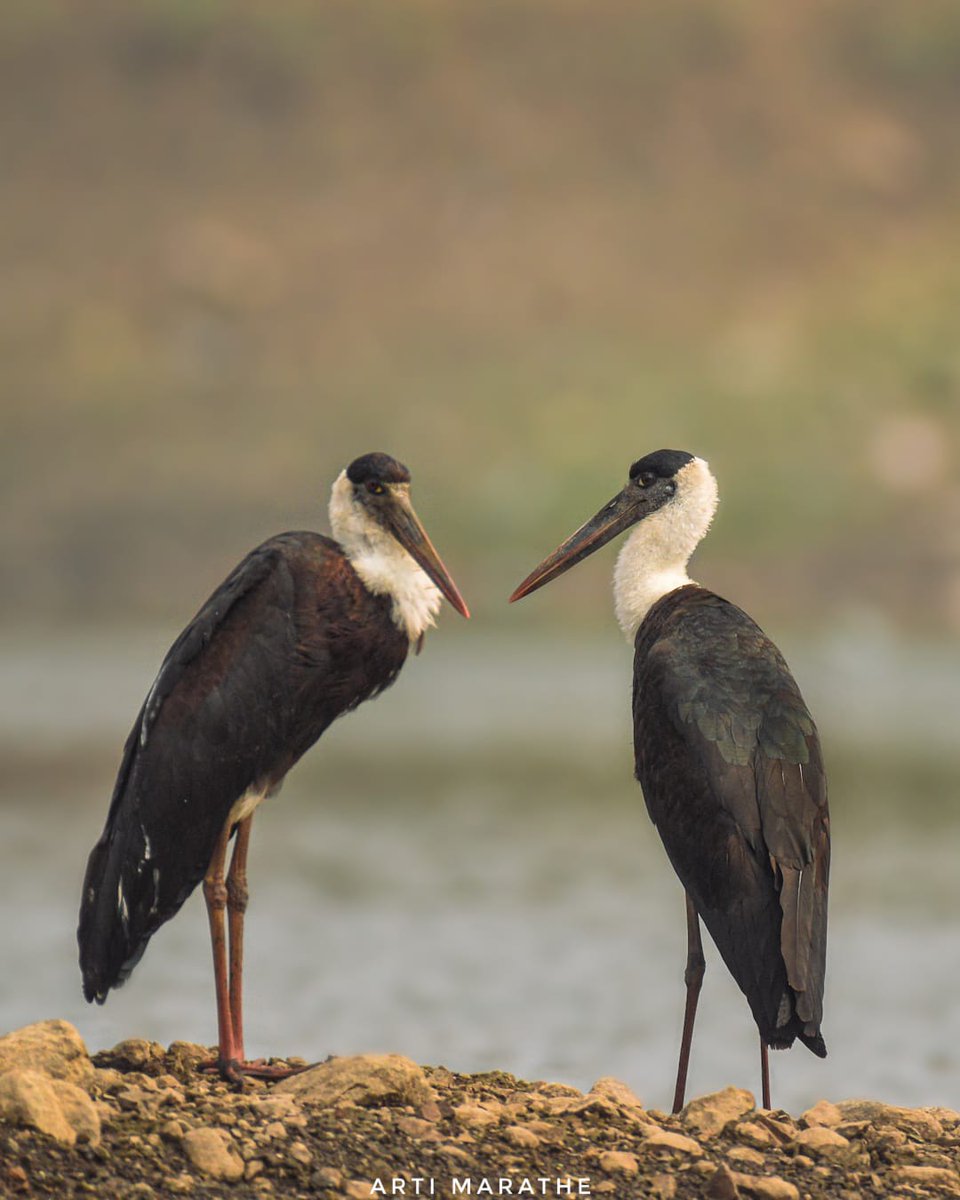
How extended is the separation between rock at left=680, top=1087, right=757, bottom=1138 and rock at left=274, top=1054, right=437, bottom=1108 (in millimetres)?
894

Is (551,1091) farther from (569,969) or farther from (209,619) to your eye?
(569,969)

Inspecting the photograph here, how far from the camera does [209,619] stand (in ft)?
25.6

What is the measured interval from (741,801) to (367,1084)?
5.49 ft

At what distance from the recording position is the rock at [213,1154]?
247 inches

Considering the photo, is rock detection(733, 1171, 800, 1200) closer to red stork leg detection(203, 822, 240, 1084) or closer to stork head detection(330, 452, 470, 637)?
red stork leg detection(203, 822, 240, 1084)

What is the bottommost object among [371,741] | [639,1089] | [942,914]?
[639,1089]

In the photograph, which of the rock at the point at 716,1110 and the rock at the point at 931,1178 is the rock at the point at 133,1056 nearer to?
the rock at the point at 716,1110

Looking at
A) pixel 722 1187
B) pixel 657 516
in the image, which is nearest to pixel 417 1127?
pixel 722 1187

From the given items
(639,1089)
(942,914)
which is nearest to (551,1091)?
(639,1089)

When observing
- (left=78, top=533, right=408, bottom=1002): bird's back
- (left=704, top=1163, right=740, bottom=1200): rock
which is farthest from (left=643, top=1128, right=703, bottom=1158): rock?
(left=78, top=533, right=408, bottom=1002): bird's back

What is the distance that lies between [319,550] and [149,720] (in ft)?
2.99

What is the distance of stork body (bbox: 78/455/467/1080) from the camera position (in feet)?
25.7

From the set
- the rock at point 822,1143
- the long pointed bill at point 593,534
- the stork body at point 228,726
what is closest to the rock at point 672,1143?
the rock at point 822,1143

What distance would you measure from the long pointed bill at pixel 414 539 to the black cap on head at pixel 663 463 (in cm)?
120
